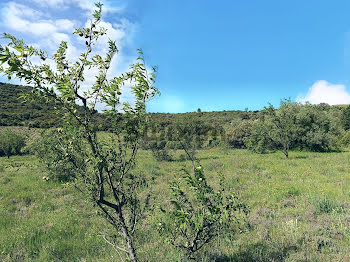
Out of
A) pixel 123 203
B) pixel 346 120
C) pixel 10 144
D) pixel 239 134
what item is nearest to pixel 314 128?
pixel 239 134

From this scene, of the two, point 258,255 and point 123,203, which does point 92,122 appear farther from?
point 258,255

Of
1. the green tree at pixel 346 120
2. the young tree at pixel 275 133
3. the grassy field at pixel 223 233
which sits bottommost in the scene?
the grassy field at pixel 223 233

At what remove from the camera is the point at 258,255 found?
4.29 m

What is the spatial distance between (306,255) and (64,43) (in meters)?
5.80

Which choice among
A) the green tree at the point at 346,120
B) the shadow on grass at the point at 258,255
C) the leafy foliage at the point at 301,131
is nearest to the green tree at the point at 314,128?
the leafy foliage at the point at 301,131

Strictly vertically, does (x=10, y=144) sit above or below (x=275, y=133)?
below

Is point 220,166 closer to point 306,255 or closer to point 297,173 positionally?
point 297,173

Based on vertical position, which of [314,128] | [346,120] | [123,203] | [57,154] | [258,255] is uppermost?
[346,120]

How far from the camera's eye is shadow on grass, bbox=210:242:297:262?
13.8ft

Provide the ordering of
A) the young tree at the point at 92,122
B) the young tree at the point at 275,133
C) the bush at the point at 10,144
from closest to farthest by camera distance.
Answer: the young tree at the point at 92,122 < the young tree at the point at 275,133 < the bush at the point at 10,144

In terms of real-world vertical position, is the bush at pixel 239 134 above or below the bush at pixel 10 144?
above

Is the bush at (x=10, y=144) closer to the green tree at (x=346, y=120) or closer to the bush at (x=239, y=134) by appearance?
the bush at (x=239, y=134)

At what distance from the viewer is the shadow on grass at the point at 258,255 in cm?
420

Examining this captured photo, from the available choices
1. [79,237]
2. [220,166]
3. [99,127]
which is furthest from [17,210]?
[220,166]
